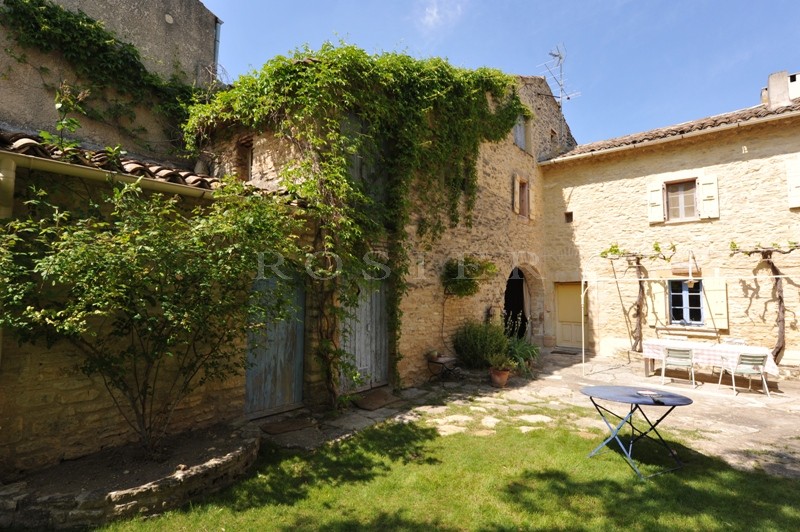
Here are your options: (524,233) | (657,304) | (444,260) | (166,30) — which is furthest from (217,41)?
(657,304)

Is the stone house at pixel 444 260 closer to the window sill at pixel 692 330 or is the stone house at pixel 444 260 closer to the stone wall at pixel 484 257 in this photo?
the stone wall at pixel 484 257

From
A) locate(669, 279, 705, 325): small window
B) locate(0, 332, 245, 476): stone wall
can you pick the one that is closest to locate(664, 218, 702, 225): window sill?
locate(669, 279, 705, 325): small window

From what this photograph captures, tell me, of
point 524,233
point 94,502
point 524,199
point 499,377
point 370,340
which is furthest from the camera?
point 524,199

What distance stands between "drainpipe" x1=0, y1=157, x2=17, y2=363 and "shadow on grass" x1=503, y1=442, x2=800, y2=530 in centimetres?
455

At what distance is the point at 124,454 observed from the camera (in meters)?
3.64

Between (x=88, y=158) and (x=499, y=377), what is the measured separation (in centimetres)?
639

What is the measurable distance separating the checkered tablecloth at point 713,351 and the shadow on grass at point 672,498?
13.5ft

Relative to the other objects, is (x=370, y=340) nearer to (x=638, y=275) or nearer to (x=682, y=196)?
(x=638, y=275)

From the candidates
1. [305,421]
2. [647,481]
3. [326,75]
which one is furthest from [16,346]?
[647,481]

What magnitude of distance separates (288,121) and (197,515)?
489 cm

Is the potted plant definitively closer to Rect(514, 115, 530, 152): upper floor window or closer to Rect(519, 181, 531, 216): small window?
Rect(519, 181, 531, 216): small window

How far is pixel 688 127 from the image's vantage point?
9688mm

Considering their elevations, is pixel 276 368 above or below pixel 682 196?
below

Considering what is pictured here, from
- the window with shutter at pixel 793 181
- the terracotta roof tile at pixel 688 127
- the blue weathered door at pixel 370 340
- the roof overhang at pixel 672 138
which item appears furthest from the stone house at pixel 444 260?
the window with shutter at pixel 793 181
